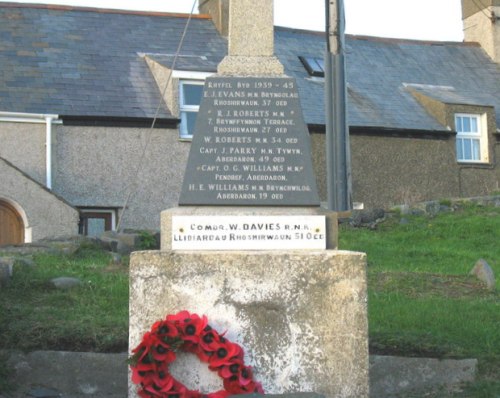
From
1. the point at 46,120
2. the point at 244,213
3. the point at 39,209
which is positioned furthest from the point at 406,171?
the point at 244,213

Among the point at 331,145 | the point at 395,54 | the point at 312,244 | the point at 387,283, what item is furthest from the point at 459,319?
the point at 395,54

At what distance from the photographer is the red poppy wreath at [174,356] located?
682 cm

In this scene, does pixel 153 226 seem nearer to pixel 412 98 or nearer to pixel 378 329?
pixel 412 98

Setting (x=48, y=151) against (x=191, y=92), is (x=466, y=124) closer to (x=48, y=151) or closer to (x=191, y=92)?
(x=191, y=92)

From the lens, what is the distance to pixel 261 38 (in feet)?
26.0

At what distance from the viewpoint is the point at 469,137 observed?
25.5 m

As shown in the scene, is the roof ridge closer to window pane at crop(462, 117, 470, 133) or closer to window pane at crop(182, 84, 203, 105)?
window pane at crop(182, 84, 203, 105)

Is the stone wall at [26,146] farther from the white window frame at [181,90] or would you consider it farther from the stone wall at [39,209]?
the white window frame at [181,90]

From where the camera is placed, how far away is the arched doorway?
1961 cm

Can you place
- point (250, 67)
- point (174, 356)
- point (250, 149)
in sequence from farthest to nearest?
point (250, 67)
point (250, 149)
point (174, 356)

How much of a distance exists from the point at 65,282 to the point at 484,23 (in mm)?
21563

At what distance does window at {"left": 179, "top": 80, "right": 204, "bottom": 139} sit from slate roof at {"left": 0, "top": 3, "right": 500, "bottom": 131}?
14.3 inches

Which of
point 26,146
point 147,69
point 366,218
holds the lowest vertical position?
point 366,218

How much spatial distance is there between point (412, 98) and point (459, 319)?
16.4 metres
